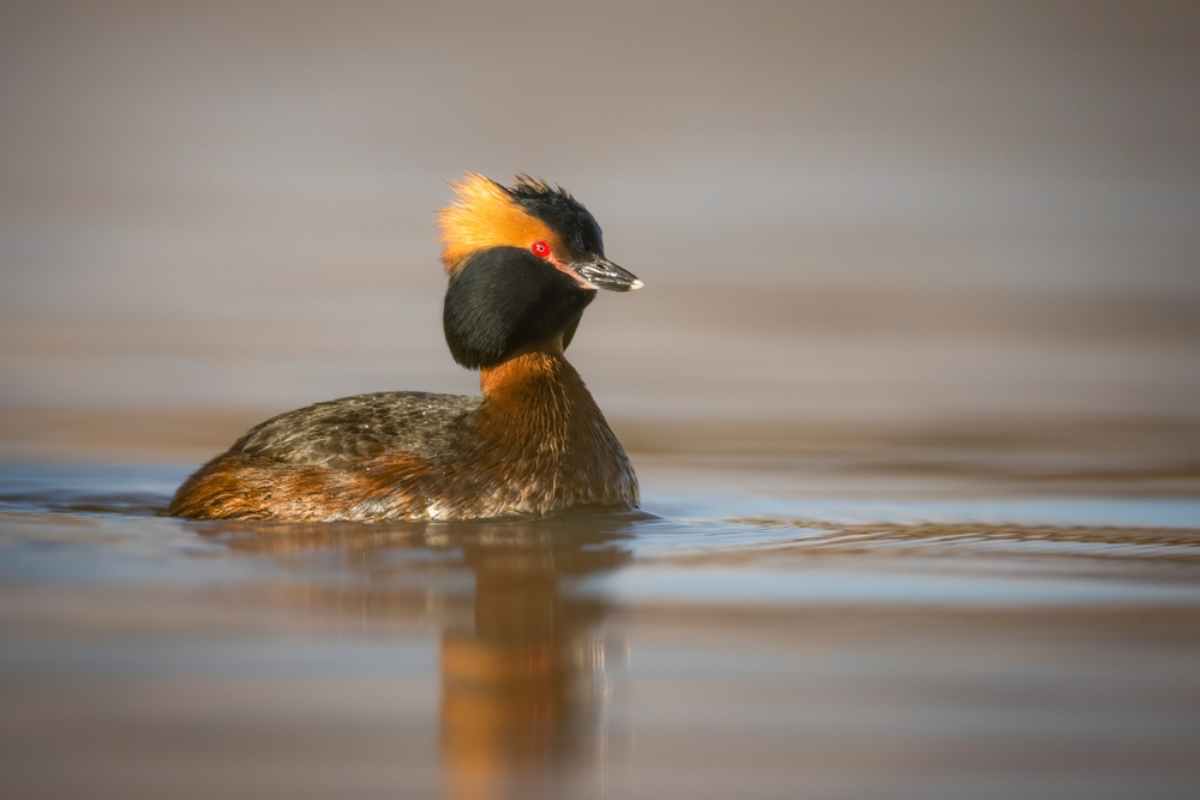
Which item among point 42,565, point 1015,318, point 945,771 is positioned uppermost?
point 1015,318

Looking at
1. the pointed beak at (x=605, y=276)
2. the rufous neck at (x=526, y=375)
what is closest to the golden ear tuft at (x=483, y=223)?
the pointed beak at (x=605, y=276)

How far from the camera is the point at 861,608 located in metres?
8.55

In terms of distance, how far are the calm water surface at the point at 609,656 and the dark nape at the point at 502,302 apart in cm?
110

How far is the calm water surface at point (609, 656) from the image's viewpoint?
250 inches

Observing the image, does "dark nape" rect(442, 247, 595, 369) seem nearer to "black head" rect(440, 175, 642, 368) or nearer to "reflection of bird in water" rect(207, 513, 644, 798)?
"black head" rect(440, 175, 642, 368)

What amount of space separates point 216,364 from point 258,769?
1010 centimetres

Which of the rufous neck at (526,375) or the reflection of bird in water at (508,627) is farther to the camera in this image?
the rufous neck at (526,375)

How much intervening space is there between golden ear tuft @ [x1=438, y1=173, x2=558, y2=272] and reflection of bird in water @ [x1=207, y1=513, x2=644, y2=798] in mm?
1438

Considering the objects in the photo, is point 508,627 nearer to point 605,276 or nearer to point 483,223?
point 605,276

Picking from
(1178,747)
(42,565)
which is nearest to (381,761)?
(1178,747)

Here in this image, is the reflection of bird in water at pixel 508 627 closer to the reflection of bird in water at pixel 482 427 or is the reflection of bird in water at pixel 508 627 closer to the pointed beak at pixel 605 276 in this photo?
the reflection of bird in water at pixel 482 427

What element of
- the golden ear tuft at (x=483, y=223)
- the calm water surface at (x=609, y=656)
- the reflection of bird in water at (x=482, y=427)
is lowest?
the calm water surface at (x=609, y=656)

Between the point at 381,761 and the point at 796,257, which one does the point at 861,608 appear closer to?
the point at 381,761

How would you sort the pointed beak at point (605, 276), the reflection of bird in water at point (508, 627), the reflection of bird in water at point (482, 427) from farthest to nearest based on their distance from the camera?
1. the pointed beak at point (605, 276)
2. the reflection of bird in water at point (482, 427)
3. the reflection of bird in water at point (508, 627)
